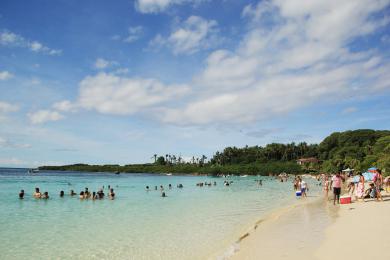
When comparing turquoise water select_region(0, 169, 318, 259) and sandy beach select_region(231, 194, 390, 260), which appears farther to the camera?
turquoise water select_region(0, 169, 318, 259)

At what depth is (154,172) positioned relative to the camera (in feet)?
507

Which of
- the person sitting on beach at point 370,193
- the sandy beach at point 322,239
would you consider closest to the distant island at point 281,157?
the person sitting on beach at point 370,193

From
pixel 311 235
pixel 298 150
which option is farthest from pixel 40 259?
pixel 298 150

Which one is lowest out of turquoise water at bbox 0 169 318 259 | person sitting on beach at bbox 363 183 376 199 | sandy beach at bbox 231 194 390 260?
turquoise water at bbox 0 169 318 259

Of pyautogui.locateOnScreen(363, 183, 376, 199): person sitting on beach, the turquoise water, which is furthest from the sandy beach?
pyautogui.locateOnScreen(363, 183, 376, 199): person sitting on beach

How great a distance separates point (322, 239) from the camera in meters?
10.1

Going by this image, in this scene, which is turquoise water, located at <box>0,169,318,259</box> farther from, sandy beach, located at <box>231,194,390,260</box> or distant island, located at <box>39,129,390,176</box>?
distant island, located at <box>39,129,390,176</box>

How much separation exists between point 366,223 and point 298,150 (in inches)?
5322

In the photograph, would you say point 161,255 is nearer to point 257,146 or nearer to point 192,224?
point 192,224

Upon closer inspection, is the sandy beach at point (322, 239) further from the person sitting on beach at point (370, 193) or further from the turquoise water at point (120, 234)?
the person sitting on beach at point (370, 193)

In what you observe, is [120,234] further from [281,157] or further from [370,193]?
[281,157]

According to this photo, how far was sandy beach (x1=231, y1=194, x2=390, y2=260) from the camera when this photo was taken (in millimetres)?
8164

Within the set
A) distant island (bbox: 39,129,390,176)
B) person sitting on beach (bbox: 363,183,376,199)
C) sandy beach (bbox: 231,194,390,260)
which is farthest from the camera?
distant island (bbox: 39,129,390,176)

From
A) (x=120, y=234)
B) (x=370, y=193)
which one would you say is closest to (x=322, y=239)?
(x=120, y=234)
